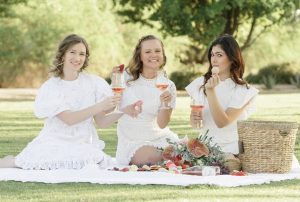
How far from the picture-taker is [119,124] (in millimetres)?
8789

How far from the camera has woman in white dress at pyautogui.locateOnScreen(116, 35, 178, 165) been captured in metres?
8.61

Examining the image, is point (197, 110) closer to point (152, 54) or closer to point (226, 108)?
point (226, 108)

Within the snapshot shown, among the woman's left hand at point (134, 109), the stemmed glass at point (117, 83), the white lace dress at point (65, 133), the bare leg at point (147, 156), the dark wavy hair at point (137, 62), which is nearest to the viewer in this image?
the stemmed glass at point (117, 83)

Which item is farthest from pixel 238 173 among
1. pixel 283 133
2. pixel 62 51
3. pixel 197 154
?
pixel 62 51

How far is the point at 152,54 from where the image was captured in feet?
28.3

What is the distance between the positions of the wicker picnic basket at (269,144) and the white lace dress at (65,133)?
4.55ft

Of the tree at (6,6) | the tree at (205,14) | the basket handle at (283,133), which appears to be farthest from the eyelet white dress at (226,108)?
the tree at (205,14)

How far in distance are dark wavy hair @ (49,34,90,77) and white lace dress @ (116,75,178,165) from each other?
2.21 ft

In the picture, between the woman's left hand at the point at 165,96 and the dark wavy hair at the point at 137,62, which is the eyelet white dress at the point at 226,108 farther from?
the dark wavy hair at the point at 137,62

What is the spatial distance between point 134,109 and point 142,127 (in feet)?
1.77

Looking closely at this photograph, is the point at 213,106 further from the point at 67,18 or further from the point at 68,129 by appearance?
the point at 67,18

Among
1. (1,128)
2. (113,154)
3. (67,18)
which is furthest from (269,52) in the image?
(113,154)

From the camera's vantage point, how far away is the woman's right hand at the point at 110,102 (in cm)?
779

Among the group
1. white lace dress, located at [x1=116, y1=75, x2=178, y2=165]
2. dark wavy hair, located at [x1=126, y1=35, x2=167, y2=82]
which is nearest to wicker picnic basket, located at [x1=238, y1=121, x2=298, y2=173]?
Result: white lace dress, located at [x1=116, y1=75, x2=178, y2=165]
